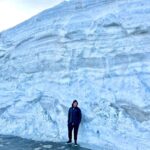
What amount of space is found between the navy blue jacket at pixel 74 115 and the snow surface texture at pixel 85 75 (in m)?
0.31

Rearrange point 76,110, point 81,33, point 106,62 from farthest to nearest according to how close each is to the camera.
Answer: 1. point 81,33
2. point 106,62
3. point 76,110

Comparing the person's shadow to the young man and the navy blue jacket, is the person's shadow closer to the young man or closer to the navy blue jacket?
the young man

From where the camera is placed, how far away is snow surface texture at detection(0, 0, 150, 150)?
13.7m

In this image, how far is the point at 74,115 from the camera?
559 inches

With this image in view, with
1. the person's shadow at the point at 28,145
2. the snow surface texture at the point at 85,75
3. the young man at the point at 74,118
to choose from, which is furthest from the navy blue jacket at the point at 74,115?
the person's shadow at the point at 28,145

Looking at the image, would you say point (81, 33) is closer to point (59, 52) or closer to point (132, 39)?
point (59, 52)

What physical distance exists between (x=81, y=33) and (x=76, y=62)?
1.19 m

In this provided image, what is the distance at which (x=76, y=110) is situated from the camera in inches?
562

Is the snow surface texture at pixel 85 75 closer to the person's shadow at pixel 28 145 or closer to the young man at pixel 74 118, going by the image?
the young man at pixel 74 118

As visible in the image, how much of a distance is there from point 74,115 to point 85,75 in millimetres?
2002

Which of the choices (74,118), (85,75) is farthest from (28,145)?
(85,75)

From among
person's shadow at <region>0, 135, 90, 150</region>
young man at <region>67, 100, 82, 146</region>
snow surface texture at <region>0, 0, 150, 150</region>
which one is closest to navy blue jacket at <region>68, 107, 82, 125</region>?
young man at <region>67, 100, 82, 146</region>

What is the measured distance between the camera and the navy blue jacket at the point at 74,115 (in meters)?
14.2

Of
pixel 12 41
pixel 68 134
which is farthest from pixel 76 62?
pixel 12 41
